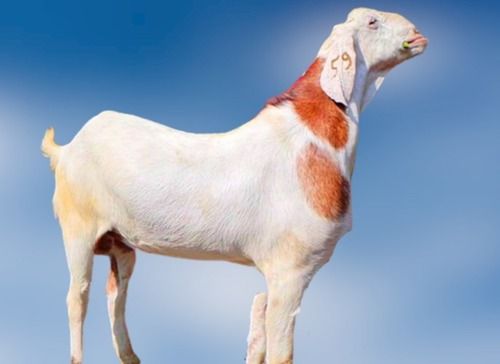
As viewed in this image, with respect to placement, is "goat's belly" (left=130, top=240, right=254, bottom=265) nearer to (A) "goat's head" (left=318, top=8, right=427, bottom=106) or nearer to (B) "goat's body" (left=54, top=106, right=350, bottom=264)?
(B) "goat's body" (left=54, top=106, right=350, bottom=264)

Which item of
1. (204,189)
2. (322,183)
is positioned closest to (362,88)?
(322,183)

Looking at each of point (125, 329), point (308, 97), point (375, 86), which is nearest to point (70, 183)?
point (125, 329)

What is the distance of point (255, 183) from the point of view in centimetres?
471

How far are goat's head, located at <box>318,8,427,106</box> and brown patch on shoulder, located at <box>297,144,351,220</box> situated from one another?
1.19 ft

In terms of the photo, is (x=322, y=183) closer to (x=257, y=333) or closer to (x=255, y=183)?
(x=255, y=183)

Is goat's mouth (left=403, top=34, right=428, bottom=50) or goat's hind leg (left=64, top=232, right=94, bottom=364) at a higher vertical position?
goat's mouth (left=403, top=34, right=428, bottom=50)

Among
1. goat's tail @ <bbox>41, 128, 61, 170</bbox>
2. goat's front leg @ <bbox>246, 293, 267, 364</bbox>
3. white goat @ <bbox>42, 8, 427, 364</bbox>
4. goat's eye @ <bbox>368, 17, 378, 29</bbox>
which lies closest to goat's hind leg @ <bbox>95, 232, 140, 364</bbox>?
white goat @ <bbox>42, 8, 427, 364</bbox>

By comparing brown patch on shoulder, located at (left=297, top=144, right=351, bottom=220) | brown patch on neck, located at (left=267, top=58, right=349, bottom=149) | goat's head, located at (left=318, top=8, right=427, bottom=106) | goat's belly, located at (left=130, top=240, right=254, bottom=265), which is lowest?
goat's belly, located at (left=130, top=240, right=254, bottom=265)

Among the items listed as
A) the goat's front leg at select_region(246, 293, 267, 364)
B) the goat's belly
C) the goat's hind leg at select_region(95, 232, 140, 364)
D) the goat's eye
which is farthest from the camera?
the goat's hind leg at select_region(95, 232, 140, 364)

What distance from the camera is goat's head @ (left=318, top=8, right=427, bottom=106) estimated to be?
4.84 meters

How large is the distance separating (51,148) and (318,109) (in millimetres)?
1709

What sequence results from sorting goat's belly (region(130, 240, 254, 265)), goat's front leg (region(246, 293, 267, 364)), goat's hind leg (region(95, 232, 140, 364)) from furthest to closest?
1. goat's hind leg (region(95, 232, 140, 364))
2. goat's front leg (region(246, 293, 267, 364))
3. goat's belly (region(130, 240, 254, 265))

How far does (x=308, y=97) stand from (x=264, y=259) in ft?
3.06

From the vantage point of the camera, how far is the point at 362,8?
5102 mm
